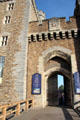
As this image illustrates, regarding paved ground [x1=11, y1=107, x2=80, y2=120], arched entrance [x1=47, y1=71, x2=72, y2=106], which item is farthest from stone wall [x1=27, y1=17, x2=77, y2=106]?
paved ground [x1=11, y1=107, x2=80, y2=120]

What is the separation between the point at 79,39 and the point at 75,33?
2.30 ft

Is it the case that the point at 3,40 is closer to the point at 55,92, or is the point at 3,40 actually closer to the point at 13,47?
the point at 13,47

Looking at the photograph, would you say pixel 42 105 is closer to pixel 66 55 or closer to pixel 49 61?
pixel 49 61

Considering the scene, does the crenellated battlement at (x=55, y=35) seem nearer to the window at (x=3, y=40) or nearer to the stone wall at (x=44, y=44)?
the stone wall at (x=44, y=44)

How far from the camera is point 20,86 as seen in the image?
859 cm

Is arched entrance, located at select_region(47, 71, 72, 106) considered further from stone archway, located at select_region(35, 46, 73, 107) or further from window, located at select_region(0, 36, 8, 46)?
window, located at select_region(0, 36, 8, 46)

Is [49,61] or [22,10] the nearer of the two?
[49,61]

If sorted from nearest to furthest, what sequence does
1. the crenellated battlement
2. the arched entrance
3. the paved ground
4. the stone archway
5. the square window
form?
1. the paved ground
2. the stone archway
3. the crenellated battlement
4. the square window
5. the arched entrance

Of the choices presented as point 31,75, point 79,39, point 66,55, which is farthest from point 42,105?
point 79,39

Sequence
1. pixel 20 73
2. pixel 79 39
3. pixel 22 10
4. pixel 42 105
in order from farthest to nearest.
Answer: pixel 22 10 < pixel 79 39 < pixel 20 73 < pixel 42 105

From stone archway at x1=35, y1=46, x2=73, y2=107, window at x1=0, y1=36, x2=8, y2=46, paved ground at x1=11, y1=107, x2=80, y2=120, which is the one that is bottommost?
paved ground at x1=11, y1=107, x2=80, y2=120

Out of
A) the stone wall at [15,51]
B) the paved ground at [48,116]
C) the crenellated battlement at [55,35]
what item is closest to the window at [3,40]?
the stone wall at [15,51]

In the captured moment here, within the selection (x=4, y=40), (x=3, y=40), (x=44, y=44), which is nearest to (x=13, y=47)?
(x=4, y=40)

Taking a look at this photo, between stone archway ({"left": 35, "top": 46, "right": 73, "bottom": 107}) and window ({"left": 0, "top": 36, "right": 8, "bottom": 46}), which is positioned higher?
window ({"left": 0, "top": 36, "right": 8, "bottom": 46})
